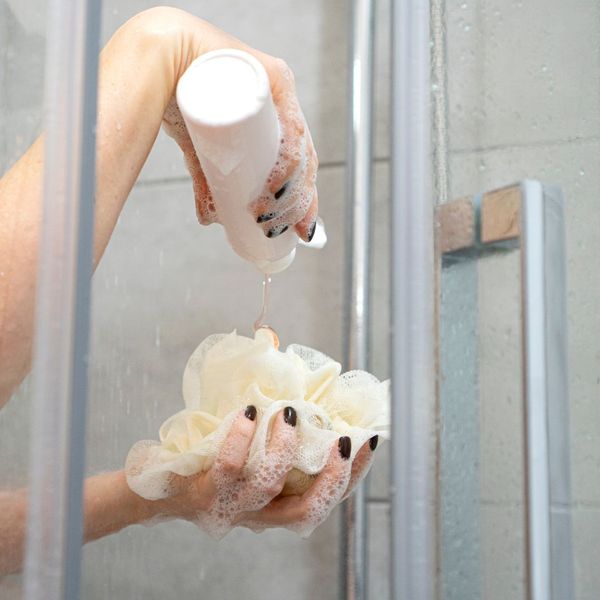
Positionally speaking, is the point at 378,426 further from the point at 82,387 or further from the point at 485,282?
the point at 82,387

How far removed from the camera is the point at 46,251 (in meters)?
0.36

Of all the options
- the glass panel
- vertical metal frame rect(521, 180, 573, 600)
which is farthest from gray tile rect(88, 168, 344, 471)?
vertical metal frame rect(521, 180, 573, 600)

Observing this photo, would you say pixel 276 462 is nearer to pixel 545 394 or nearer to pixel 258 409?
pixel 258 409

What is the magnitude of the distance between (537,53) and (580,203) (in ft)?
0.27

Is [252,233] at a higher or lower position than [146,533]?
higher

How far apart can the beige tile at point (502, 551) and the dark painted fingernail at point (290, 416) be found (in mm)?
227

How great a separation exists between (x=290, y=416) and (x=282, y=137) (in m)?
0.20

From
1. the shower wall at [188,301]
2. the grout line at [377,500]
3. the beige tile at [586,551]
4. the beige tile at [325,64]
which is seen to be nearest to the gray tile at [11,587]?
the shower wall at [188,301]

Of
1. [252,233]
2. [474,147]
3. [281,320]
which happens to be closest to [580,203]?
[474,147]

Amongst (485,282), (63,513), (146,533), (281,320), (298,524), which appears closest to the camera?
(63,513)

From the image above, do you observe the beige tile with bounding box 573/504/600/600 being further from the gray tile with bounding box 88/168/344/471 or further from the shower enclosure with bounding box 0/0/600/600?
the gray tile with bounding box 88/168/344/471

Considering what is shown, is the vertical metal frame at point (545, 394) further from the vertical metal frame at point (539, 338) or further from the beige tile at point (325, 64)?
the beige tile at point (325, 64)

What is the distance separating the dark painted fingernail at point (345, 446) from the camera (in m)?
0.68

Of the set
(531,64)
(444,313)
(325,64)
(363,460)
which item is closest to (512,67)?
(531,64)
